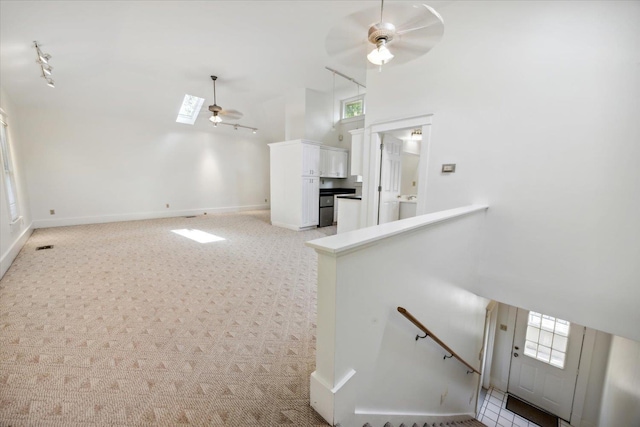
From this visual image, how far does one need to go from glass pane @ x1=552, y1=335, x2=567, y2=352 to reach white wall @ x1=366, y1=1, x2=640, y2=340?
7.96 feet

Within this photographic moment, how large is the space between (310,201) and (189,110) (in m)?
5.01

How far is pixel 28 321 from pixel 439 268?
3678mm

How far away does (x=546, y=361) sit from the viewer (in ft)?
15.1

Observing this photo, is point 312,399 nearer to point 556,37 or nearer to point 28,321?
point 28,321

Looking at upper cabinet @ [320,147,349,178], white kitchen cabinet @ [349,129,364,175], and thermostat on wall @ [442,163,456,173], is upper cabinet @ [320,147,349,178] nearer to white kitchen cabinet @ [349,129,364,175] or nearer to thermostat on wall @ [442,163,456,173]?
white kitchen cabinet @ [349,129,364,175]

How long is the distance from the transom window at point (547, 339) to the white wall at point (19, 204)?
8344 mm

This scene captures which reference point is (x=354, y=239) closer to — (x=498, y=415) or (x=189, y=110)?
(x=498, y=415)

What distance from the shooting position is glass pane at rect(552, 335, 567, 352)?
4418 millimetres

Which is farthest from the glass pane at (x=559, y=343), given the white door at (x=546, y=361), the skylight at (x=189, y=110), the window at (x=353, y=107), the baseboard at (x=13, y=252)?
the skylight at (x=189, y=110)

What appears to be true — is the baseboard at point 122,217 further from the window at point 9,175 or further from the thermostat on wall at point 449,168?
the thermostat on wall at point 449,168

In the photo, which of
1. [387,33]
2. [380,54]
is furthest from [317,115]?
[387,33]

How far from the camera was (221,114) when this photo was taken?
219 inches

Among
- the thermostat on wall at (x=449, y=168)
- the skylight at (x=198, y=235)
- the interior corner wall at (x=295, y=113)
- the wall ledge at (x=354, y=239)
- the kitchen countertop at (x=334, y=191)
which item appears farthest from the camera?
the kitchen countertop at (x=334, y=191)

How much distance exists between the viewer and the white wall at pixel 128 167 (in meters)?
6.07
